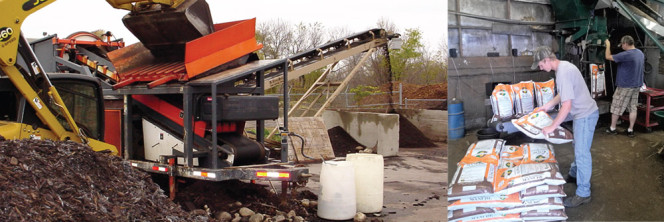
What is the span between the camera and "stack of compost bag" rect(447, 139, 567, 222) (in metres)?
2.88

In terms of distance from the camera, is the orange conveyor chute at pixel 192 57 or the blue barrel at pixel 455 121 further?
the orange conveyor chute at pixel 192 57

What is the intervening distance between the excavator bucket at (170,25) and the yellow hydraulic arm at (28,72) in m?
1.10

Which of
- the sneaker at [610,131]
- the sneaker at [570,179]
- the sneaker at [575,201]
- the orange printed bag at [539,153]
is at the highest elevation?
the sneaker at [610,131]

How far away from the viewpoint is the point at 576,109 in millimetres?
2764

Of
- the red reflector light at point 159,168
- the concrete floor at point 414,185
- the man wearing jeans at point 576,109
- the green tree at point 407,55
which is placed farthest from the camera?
the green tree at point 407,55

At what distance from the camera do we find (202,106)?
6672mm

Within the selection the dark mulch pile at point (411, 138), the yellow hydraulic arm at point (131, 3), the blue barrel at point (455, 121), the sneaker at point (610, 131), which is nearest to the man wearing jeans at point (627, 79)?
the sneaker at point (610, 131)

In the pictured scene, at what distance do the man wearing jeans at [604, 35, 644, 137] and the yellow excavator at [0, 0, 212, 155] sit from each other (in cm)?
523

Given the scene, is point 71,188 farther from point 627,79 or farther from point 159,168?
point 627,79

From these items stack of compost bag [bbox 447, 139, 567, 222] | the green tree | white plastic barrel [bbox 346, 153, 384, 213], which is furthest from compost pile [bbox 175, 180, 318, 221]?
the green tree

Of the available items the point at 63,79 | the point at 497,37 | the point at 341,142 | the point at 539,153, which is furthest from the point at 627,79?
Result: the point at 341,142

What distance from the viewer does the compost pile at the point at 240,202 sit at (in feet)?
22.1

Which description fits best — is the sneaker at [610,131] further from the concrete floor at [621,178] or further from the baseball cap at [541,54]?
the baseball cap at [541,54]

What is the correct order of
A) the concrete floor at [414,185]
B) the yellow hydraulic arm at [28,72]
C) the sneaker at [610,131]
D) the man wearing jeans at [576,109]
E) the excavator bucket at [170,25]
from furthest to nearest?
1. the concrete floor at [414,185]
2. the excavator bucket at [170,25]
3. the yellow hydraulic arm at [28,72]
4. the sneaker at [610,131]
5. the man wearing jeans at [576,109]
